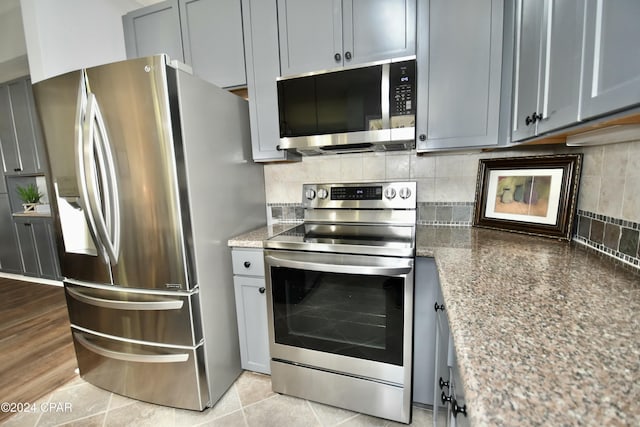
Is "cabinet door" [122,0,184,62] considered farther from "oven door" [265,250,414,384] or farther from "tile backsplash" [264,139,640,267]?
"oven door" [265,250,414,384]

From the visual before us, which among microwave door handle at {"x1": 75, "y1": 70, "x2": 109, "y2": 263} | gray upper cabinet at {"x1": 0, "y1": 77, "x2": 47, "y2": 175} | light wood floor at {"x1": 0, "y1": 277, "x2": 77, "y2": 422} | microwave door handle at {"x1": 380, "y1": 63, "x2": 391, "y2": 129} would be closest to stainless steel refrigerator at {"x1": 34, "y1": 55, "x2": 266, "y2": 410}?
microwave door handle at {"x1": 75, "y1": 70, "x2": 109, "y2": 263}

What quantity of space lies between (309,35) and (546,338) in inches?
66.9

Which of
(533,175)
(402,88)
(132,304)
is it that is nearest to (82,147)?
(132,304)

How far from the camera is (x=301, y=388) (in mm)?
1510

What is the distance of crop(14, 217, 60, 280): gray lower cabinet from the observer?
3225mm

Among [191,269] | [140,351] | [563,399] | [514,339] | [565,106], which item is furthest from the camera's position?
[140,351]

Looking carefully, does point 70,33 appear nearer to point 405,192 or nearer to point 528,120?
point 405,192

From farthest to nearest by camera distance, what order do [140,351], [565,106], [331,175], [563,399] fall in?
1. [331,175]
2. [140,351]
3. [565,106]
4. [563,399]

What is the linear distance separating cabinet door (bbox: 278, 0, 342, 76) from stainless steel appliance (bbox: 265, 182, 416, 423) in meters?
1.00

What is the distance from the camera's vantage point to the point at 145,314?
1402 mm

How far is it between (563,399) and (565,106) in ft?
2.79

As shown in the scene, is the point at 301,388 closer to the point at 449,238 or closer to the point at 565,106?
the point at 449,238

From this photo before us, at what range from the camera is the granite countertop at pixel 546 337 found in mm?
391

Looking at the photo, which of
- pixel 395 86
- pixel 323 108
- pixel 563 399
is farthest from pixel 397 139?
Result: pixel 563 399
